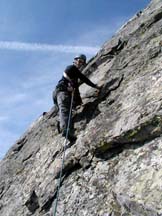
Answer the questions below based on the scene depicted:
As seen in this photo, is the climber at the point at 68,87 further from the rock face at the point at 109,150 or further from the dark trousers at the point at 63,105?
the rock face at the point at 109,150

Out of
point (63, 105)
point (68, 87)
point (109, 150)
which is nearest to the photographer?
point (109, 150)

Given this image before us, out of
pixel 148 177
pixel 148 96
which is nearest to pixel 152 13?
pixel 148 96

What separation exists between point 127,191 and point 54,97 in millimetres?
6289

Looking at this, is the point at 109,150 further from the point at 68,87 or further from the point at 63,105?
the point at 68,87

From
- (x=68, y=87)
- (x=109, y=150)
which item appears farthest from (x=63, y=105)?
(x=109, y=150)

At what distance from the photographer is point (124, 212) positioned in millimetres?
9141

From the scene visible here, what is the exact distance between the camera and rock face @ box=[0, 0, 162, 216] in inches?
380

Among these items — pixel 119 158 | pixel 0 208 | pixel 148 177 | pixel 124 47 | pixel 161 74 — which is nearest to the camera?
pixel 148 177

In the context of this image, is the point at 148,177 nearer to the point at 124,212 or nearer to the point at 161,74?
the point at 124,212

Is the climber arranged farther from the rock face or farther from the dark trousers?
the rock face

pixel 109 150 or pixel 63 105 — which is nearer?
pixel 109 150

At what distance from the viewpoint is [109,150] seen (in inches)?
440

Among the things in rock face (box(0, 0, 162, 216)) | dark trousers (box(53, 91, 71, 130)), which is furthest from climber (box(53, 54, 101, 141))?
rock face (box(0, 0, 162, 216))

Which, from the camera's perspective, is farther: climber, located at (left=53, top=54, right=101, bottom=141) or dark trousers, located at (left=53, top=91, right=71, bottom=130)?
climber, located at (left=53, top=54, right=101, bottom=141)
